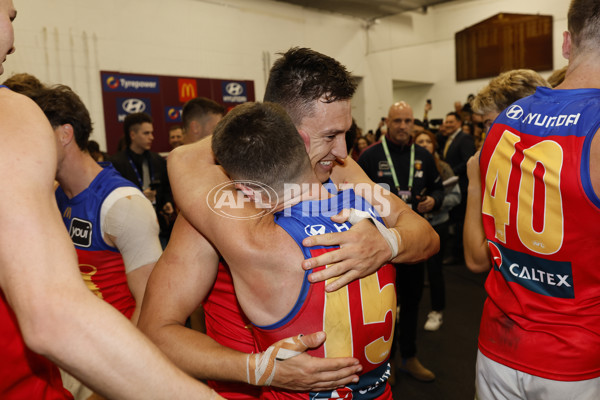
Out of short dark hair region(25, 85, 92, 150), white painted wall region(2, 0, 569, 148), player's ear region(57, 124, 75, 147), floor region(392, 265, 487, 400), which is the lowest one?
floor region(392, 265, 487, 400)

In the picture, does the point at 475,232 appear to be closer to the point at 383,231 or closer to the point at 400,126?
the point at 383,231

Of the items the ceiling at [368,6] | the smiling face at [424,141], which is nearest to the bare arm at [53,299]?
the smiling face at [424,141]

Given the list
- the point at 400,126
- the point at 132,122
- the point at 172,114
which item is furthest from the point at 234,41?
the point at 400,126

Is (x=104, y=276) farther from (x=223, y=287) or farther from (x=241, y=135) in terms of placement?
(x=241, y=135)

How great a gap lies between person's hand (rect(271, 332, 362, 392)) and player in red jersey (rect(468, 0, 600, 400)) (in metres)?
0.72

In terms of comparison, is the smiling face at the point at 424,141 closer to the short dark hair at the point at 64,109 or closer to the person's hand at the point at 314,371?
the short dark hair at the point at 64,109

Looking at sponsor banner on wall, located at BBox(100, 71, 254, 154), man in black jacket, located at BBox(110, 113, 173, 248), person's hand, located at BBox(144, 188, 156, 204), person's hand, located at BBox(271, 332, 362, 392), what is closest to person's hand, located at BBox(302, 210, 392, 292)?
person's hand, located at BBox(271, 332, 362, 392)

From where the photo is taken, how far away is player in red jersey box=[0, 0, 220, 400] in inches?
26.7

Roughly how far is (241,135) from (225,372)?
25.3 inches

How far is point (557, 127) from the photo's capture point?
1376 millimetres

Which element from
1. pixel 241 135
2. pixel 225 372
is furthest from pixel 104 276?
pixel 241 135

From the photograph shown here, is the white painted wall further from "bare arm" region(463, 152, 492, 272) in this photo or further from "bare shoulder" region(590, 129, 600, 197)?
"bare shoulder" region(590, 129, 600, 197)

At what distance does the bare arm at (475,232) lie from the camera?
189 cm

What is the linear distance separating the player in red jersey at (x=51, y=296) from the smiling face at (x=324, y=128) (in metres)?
0.88
